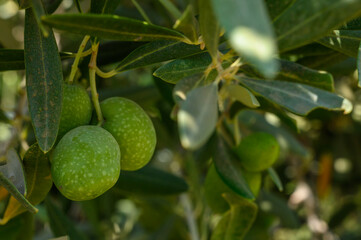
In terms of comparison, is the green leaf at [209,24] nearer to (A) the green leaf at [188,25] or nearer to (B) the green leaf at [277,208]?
(A) the green leaf at [188,25]

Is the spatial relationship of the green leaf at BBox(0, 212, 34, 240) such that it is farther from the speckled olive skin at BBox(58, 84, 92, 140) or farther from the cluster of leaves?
the speckled olive skin at BBox(58, 84, 92, 140)

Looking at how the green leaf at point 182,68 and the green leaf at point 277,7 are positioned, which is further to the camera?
the green leaf at point 182,68

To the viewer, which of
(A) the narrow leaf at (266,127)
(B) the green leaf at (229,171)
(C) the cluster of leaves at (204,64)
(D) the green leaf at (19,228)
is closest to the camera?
(C) the cluster of leaves at (204,64)

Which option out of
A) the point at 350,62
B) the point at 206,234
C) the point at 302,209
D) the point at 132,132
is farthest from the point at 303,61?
the point at 302,209

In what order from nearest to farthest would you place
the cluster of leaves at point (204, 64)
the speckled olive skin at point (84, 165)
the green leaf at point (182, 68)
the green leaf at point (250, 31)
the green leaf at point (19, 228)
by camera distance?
the green leaf at point (250, 31)
the cluster of leaves at point (204, 64)
the speckled olive skin at point (84, 165)
the green leaf at point (182, 68)
the green leaf at point (19, 228)

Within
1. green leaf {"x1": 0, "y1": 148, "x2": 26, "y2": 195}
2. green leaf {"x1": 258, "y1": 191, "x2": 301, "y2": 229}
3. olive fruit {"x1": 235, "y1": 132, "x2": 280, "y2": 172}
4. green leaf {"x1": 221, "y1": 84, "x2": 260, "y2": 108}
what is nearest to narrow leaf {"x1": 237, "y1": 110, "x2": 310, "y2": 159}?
green leaf {"x1": 258, "y1": 191, "x2": 301, "y2": 229}

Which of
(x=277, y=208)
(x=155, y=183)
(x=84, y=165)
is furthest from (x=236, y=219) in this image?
(x=277, y=208)

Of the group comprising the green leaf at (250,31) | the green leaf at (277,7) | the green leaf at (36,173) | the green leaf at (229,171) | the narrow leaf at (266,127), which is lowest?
the narrow leaf at (266,127)

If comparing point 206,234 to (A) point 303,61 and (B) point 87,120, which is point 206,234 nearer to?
(A) point 303,61

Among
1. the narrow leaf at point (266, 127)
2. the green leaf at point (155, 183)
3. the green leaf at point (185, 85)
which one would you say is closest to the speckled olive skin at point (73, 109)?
the green leaf at point (185, 85)
